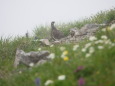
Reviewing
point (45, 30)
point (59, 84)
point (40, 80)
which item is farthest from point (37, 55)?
point (45, 30)

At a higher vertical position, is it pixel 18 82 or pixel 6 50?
pixel 6 50

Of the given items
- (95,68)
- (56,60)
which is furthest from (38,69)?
(95,68)

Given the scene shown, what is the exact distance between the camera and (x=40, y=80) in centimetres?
459

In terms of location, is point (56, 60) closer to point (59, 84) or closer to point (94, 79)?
point (59, 84)

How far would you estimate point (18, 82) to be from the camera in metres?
5.33

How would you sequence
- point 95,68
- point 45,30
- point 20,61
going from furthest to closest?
point 45,30 → point 20,61 → point 95,68

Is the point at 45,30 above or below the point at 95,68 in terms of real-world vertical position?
above

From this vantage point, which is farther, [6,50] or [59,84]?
[6,50]

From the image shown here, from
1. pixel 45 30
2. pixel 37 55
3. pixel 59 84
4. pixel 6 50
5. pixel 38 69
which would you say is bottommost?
pixel 59 84

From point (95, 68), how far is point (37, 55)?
2.79 metres

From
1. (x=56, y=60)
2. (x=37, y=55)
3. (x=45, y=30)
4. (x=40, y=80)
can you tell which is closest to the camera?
(x=40, y=80)

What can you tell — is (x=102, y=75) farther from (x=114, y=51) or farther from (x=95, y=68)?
(x=114, y=51)

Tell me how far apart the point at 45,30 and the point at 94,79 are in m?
14.9

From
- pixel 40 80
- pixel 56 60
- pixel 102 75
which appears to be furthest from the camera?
pixel 56 60
